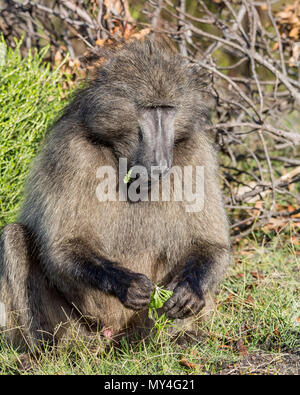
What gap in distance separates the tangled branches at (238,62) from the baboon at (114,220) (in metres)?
0.96

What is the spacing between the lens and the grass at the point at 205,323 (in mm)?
2826

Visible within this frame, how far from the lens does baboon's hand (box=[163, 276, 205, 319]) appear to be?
2.90 meters

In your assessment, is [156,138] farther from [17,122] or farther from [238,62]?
[238,62]

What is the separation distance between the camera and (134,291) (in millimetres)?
2799

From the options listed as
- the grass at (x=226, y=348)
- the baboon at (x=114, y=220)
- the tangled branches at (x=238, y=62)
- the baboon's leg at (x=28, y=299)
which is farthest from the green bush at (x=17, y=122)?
the grass at (x=226, y=348)

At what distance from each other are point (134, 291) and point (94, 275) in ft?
0.89

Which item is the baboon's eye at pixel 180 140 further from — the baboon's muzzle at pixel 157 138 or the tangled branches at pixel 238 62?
the tangled branches at pixel 238 62

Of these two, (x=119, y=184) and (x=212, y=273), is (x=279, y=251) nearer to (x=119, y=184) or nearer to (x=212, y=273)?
(x=212, y=273)

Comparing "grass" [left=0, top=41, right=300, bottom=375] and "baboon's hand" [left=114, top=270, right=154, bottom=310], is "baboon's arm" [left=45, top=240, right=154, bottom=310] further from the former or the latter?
"grass" [left=0, top=41, right=300, bottom=375]

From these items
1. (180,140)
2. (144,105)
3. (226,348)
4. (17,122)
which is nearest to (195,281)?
(226,348)

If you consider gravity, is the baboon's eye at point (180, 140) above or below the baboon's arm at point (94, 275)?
above

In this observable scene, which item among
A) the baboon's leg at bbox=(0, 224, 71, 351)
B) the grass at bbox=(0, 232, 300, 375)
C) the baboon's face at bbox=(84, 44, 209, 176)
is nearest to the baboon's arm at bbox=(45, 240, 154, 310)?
the baboon's leg at bbox=(0, 224, 71, 351)

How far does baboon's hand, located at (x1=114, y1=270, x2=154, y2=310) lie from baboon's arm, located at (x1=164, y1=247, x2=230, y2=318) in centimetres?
14

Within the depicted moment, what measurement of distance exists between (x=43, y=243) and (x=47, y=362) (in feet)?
1.93
